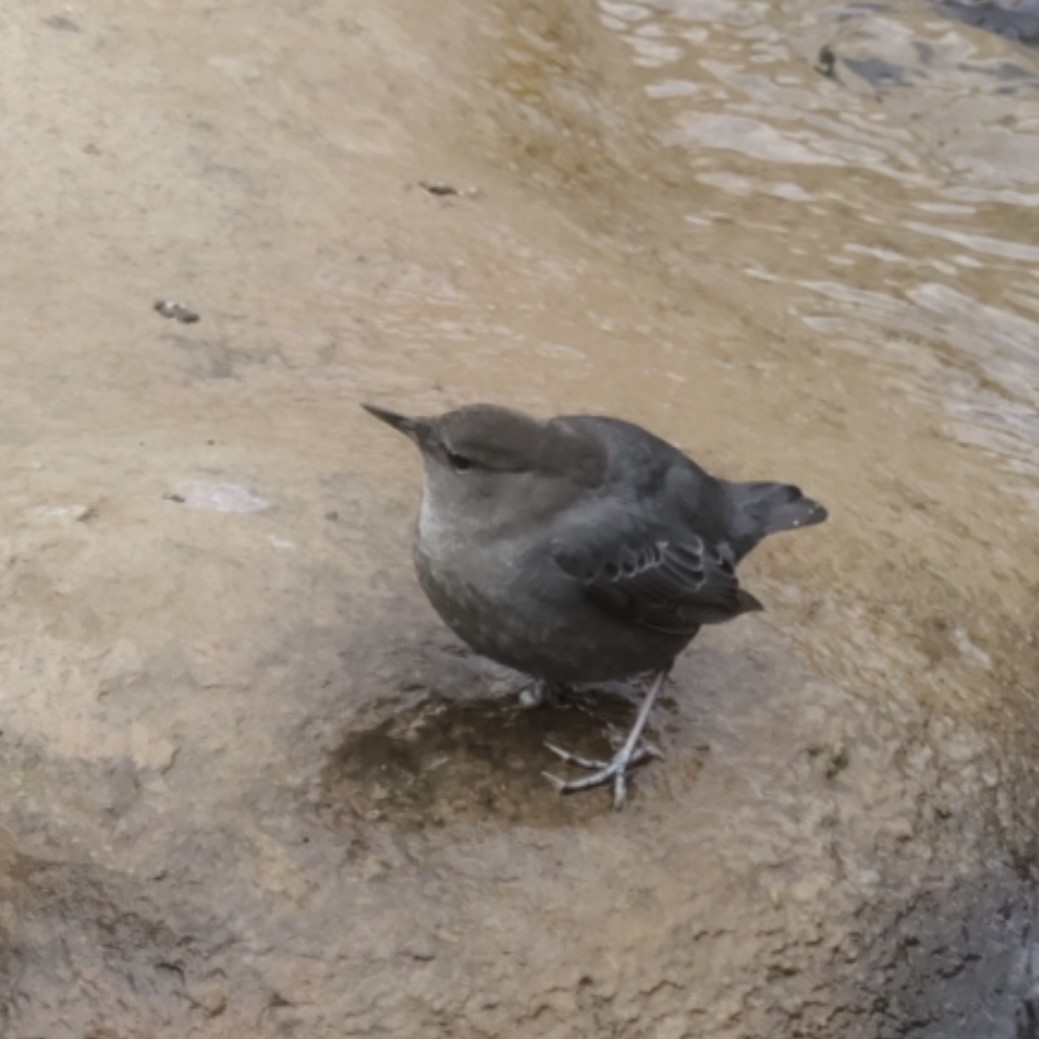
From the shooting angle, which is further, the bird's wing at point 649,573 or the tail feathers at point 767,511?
the tail feathers at point 767,511

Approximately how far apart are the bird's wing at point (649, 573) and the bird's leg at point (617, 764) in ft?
0.75

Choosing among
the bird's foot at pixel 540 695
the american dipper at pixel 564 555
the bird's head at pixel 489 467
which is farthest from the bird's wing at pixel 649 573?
the bird's foot at pixel 540 695

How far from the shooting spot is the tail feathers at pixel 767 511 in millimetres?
4082

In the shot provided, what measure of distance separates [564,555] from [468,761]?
51 centimetres

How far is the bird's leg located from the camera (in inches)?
→ 144

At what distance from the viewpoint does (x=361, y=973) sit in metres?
3.21

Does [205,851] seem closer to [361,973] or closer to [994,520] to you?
[361,973]

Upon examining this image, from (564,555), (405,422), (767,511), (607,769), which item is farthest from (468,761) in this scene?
(767,511)

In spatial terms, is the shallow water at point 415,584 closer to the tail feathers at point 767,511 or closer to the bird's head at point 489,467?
the tail feathers at point 767,511

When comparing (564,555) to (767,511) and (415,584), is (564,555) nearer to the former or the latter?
(415,584)

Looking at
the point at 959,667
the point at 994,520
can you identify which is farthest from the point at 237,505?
the point at 994,520

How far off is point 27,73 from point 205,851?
3.98 meters

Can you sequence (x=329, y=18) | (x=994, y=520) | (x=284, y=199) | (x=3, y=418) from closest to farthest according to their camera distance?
(x=3, y=418) < (x=994, y=520) < (x=284, y=199) < (x=329, y=18)

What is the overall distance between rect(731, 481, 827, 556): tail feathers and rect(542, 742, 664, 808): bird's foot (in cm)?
61
